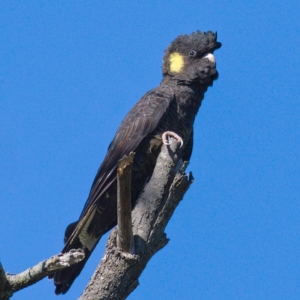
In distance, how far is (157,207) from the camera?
4266 mm

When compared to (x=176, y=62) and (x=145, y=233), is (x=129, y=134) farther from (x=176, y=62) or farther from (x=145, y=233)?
(x=145, y=233)

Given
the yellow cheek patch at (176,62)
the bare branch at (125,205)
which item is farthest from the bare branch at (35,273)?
the yellow cheek patch at (176,62)

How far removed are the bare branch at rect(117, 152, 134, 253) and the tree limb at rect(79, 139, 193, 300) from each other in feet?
0.23

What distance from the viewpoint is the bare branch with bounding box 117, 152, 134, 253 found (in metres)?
3.57

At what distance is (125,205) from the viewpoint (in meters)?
3.69

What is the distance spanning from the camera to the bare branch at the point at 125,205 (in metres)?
3.57

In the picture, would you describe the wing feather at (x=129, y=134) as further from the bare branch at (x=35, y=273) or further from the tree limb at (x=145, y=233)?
the bare branch at (x=35, y=273)

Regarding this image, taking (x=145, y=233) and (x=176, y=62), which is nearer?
(x=145, y=233)

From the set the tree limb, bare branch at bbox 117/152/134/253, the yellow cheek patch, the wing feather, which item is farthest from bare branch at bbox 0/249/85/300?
the yellow cheek patch

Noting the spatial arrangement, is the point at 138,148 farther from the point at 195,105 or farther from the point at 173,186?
the point at 173,186

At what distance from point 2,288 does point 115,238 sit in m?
0.94

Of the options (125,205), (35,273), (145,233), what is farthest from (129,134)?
(35,273)

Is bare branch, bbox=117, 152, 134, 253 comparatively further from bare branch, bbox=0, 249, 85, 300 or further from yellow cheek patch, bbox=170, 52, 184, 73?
yellow cheek patch, bbox=170, 52, 184, 73

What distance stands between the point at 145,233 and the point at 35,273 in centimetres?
103
